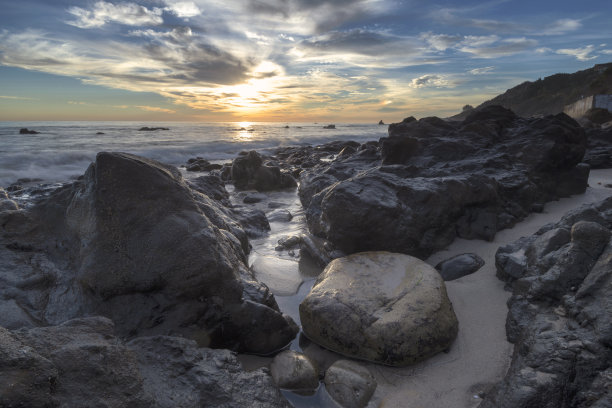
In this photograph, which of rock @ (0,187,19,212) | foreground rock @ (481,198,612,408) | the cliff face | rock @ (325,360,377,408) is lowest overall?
rock @ (325,360,377,408)

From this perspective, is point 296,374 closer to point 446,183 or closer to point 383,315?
point 383,315

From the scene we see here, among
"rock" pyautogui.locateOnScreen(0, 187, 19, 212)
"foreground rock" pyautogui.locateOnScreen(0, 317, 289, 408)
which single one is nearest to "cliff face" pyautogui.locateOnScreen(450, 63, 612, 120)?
"rock" pyautogui.locateOnScreen(0, 187, 19, 212)

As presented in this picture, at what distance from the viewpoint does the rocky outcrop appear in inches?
171

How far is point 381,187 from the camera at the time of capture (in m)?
4.67

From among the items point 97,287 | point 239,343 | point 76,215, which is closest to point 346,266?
point 239,343

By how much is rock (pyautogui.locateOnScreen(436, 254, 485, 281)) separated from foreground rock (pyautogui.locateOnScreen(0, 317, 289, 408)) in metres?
2.48

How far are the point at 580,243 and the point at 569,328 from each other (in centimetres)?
74

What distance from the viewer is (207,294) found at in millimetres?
2730

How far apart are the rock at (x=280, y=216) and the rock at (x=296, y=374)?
14.8 ft

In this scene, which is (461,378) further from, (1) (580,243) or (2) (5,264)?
(2) (5,264)

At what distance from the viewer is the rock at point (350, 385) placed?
7.88 ft

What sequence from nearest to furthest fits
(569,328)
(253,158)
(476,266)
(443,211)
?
(569,328) → (476,266) → (443,211) → (253,158)

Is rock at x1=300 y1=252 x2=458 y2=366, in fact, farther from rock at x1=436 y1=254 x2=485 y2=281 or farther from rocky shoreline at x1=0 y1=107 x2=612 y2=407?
rock at x1=436 y1=254 x2=485 y2=281

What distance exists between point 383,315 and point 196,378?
1515 millimetres
